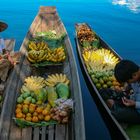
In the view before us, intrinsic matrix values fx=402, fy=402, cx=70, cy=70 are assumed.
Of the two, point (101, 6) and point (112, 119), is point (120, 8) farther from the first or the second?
point (112, 119)

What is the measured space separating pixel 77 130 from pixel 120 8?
14.3m

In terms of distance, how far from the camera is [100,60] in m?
7.47

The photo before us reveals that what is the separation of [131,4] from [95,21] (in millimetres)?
5347

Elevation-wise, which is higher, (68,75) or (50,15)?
(50,15)

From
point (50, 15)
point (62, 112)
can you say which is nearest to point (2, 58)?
point (62, 112)

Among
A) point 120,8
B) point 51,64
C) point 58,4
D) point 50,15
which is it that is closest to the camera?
point 51,64

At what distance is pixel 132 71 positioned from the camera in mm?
4660

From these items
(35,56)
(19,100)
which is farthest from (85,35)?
(19,100)

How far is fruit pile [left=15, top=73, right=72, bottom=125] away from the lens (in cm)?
475

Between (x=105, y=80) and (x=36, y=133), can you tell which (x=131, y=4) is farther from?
(x=36, y=133)

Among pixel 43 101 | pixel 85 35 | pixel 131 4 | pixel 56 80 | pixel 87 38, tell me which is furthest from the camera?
pixel 131 4

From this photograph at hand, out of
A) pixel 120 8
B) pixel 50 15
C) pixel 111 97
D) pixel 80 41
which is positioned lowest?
pixel 111 97

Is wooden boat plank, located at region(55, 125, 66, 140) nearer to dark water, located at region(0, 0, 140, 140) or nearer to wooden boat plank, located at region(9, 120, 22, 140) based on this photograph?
wooden boat plank, located at region(9, 120, 22, 140)

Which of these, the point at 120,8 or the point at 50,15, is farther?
the point at 120,8
